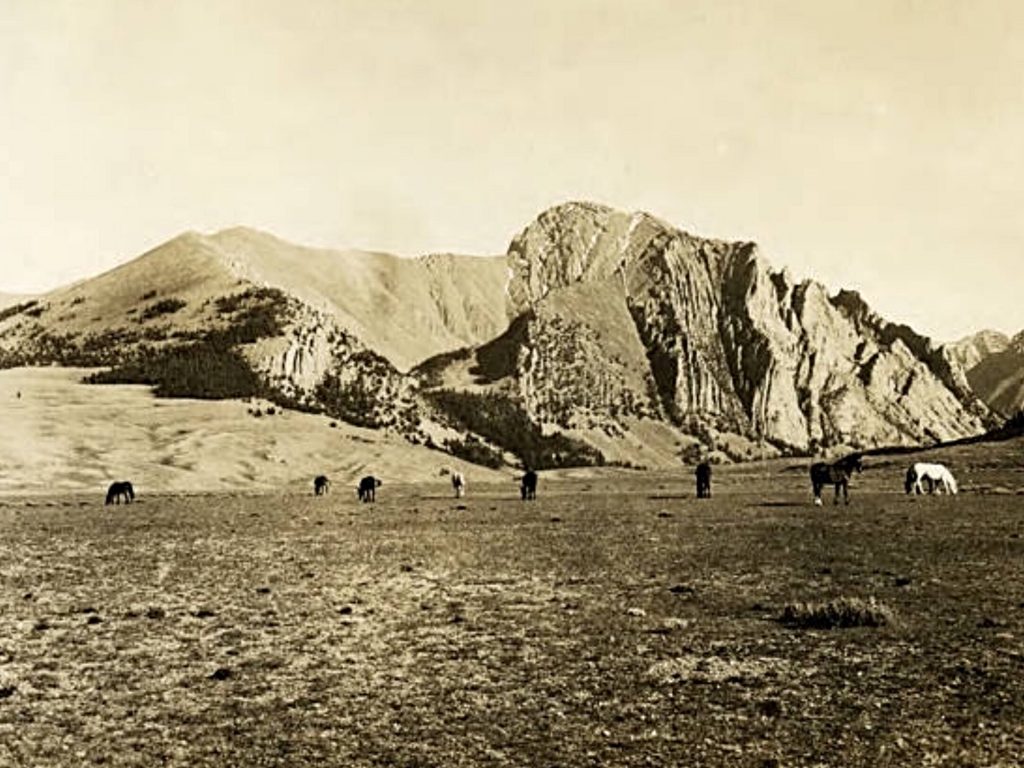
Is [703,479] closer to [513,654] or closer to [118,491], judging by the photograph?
Result: [118,491]

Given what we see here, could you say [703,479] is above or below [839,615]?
above

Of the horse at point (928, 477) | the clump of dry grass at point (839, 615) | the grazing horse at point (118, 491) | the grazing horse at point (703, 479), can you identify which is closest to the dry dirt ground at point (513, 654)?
the clump of dry grass at point (839, 615)

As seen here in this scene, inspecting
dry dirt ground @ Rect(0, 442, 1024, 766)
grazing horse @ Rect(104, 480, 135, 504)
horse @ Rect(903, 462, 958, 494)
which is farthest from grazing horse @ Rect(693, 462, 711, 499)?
grazing horse @ Rect(104, 480, 135, 504)

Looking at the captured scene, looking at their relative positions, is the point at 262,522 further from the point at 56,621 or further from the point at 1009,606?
the point at 1009,606

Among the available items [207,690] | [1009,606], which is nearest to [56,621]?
[207,690]

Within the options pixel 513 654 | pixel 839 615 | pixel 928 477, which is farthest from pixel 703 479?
pixel 513 654

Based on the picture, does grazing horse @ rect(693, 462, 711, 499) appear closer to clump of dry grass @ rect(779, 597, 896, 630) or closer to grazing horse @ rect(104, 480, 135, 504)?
grazing horse @ rect(104, 480, 135, 504)

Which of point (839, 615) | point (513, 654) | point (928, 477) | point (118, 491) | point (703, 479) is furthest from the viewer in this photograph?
point (118, 491)
